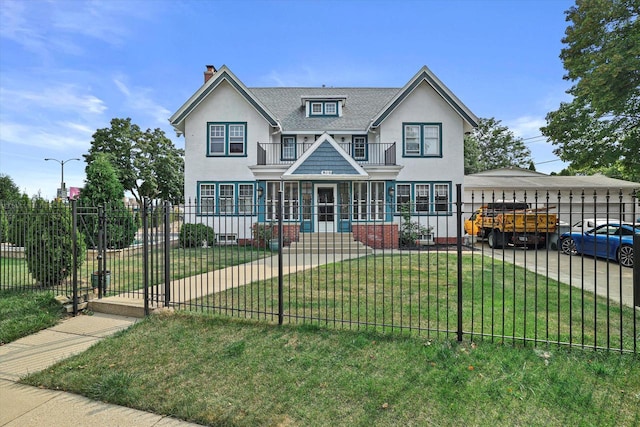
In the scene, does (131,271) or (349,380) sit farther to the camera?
(131,271)

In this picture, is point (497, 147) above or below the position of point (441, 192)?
above

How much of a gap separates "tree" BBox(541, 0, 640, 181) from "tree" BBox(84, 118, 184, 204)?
37986mm

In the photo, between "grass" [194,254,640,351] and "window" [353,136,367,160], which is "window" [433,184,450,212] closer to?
"window" [353,136,367,160]

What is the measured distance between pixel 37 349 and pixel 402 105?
17.8m

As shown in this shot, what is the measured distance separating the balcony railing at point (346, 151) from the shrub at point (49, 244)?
36.8 ft

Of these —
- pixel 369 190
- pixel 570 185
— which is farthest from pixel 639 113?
pixel 369 190

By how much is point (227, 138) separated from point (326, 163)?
573 cm

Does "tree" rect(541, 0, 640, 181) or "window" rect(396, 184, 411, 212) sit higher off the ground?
"tree" rect(541, 0, 640, 181)

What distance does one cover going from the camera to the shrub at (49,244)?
7574 mm

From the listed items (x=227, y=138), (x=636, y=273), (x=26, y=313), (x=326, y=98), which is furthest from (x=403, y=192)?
(x=26, y=313)

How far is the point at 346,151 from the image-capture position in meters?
19.1

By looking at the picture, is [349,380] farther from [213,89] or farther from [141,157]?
[141,157]

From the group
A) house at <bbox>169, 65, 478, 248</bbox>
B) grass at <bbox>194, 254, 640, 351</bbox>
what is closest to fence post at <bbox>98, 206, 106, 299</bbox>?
grass at <bbox>194, 254, 640, 351</bbox>

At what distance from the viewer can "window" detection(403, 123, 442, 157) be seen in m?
18.5
